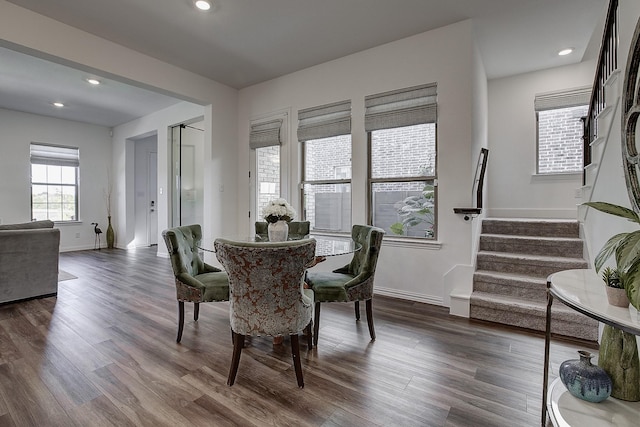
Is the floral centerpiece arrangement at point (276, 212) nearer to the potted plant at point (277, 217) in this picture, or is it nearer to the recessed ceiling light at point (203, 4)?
the potted plant at point (277, 217)

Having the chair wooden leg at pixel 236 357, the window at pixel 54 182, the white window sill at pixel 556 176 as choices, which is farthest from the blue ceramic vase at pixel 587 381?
the window at pixel 54 182

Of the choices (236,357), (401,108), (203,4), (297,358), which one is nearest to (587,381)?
(297,358)

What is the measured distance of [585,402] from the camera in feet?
4.19

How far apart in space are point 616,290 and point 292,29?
11.3ft

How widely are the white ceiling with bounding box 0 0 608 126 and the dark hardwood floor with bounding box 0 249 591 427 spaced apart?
295cm

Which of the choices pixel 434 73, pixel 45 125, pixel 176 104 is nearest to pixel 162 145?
pixel 176 104

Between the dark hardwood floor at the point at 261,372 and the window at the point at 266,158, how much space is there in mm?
2174

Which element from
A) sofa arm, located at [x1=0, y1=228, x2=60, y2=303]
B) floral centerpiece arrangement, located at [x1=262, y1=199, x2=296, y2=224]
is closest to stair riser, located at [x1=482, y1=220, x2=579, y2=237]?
floral centerpiece arrangement, located at [x1=262, y1=199, x2=296, y2=224]

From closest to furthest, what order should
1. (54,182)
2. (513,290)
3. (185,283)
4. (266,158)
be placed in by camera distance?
(185,283)
(513,290)
(266,158)
(54,182)

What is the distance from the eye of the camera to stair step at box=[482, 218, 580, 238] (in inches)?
135

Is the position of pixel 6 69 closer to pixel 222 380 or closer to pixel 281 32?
pixel 281 32

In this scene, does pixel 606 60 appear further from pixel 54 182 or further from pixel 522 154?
pixel 54 182

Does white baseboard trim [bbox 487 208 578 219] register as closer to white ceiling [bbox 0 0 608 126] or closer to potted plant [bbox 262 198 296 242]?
white ceiling [bbox 0 0 608 126]

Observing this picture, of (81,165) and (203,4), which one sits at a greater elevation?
(203,4)
